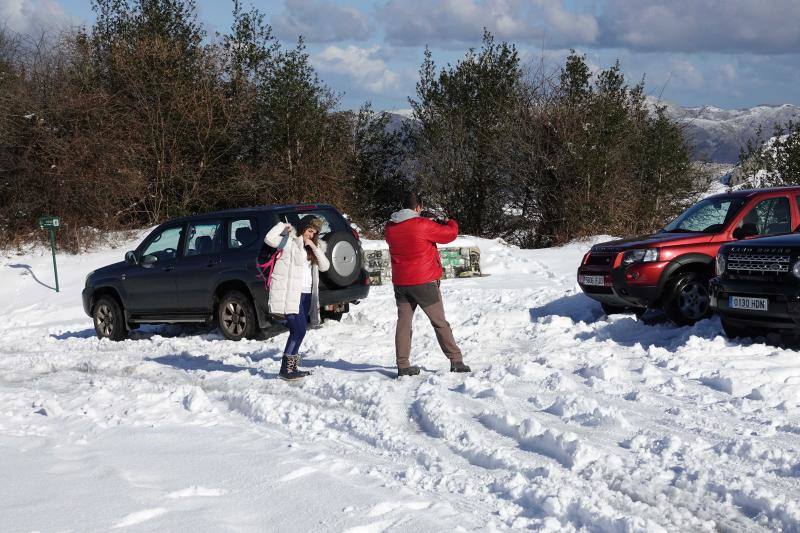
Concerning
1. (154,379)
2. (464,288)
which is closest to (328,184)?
(464,288)

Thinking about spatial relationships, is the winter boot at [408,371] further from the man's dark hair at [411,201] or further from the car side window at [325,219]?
the car side window at [325,219]

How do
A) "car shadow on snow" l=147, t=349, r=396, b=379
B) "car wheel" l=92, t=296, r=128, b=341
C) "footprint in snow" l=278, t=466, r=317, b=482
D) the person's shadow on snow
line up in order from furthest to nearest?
the person's shadow on snow, "car wheel" l=92, t=296, r=128, b=341, "car shadow on snow" l=147, t=349, r=396, b=379, "footprint in snow" l=278, t=466, r=317, b=482

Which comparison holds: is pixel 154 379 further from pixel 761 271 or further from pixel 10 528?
pixel 761 271

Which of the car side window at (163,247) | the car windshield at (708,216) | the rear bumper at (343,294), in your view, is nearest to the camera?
the car windshield at (708,216)

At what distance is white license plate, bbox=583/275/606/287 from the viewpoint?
11.2 metres

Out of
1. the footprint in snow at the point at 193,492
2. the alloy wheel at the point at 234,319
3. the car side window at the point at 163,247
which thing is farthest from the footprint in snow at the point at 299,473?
A: the car side window at the point at 163,247

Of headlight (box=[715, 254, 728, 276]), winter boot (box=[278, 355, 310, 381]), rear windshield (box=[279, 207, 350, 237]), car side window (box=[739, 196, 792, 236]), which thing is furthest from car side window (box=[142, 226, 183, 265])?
car side window (box=[739, 196, 792, 236])

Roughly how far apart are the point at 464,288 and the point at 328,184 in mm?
12452

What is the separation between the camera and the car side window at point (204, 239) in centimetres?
1198

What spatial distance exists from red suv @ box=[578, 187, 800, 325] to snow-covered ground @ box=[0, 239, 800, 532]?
0.46 m

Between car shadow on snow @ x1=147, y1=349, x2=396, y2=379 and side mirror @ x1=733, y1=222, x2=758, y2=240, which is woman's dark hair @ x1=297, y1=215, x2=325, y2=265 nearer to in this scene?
car shadow on snow @ x1=147, y1=349, x2=396, y2=379

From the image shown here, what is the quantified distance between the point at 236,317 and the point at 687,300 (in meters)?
5.84

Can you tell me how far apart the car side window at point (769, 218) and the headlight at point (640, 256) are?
1.12 m

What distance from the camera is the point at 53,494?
17.7 ft
